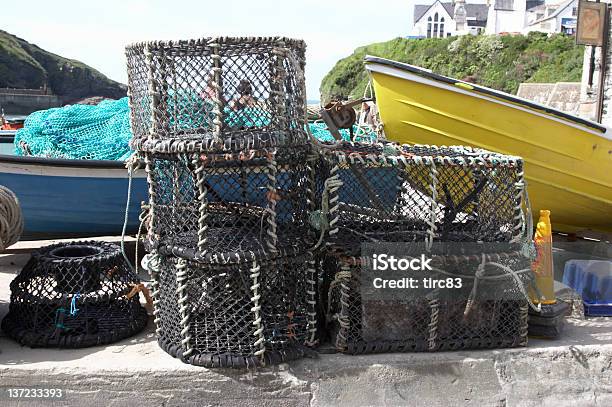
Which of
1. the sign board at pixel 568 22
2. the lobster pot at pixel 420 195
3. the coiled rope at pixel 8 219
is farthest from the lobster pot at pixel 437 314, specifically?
the sign board at pixel 568 22

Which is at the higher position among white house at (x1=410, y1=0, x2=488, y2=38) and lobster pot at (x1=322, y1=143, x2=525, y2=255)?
white house at (x1=410, y1=0, x2=488, y2=38)

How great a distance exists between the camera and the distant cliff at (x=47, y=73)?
309ft

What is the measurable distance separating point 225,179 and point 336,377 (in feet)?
3.96

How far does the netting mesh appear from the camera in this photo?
6039mm

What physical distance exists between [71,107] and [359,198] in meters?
4.72

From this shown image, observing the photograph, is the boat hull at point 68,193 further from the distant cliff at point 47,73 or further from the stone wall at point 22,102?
the distant cliff at point 47,73

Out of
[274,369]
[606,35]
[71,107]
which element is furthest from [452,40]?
[274,369]

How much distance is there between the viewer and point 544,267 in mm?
3467

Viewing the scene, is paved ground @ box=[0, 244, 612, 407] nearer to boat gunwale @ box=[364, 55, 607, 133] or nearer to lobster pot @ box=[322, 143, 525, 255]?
lobster pot @ box=[322, 143, 525, 255]

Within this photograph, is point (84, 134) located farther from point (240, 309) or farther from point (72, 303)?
point (240, 309)

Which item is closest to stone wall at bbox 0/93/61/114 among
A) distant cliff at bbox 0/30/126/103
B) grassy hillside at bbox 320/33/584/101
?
distant cliff at bbox 0/30/126/103

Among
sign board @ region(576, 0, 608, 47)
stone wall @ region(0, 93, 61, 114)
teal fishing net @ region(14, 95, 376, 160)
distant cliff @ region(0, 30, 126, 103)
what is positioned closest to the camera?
teal fishing net @ region(14, 95, 376, 160)

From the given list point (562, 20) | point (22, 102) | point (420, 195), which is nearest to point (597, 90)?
point (420, 195)

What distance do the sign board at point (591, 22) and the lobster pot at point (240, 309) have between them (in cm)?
897
